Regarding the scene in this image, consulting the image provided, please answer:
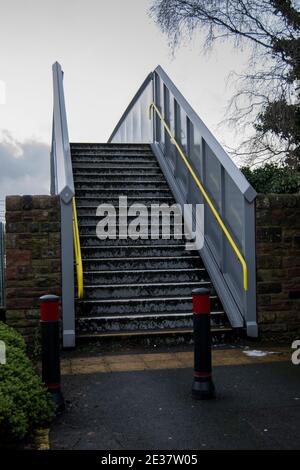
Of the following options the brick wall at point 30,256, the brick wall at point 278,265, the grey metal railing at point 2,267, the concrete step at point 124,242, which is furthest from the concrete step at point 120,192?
the brick wall at point 278,265

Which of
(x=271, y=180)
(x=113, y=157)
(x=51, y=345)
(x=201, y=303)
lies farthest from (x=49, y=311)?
(x=271, y=180)

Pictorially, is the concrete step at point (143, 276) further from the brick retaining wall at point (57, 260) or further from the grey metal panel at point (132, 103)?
the grey metal panel at point (132, 103)

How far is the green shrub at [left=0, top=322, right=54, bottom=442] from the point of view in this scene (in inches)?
141

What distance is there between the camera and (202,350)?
4.68 metres

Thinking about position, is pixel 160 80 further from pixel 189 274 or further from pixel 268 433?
pixel 268 433

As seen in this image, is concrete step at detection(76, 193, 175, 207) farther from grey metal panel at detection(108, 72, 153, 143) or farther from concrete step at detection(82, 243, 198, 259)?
grey metal panel at detection(108, 72, 153, 143)

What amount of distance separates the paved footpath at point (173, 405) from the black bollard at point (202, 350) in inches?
4.0

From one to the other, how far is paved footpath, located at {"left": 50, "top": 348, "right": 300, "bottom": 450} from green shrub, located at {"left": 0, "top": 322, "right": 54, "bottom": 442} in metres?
0.17

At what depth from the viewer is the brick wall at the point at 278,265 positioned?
7.04 meters

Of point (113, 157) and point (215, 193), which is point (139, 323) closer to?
point (215, 193)

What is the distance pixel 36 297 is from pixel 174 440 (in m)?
3.47

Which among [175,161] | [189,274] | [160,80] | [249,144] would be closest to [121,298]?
[189,274]

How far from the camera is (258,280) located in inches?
277

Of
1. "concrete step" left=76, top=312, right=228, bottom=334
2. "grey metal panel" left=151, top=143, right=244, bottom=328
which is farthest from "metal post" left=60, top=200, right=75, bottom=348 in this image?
"grey metal panel" left=151, top=143, right=244, bottom=328
